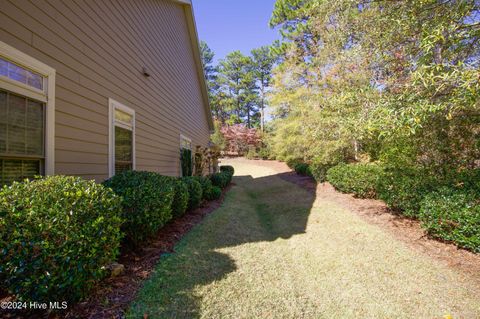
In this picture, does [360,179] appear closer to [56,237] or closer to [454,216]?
[454,216]

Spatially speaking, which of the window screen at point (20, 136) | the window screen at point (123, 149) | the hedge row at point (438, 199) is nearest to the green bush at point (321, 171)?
the hedge row at point (438, 199)

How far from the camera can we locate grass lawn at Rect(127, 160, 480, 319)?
2.58 meters

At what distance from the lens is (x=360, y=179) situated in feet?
24.3

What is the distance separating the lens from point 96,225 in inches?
86.2

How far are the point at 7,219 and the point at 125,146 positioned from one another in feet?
10.0

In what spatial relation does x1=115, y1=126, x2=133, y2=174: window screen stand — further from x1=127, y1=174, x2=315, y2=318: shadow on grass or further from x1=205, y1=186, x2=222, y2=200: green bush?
x1=205, y1=186, x2=222, y2=200: green bush

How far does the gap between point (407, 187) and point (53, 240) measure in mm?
6412

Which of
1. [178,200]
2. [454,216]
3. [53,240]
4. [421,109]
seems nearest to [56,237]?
[53,240]

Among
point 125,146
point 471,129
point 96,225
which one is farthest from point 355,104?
point 96,225

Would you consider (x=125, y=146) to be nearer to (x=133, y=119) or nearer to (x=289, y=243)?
(x=133, y=119)

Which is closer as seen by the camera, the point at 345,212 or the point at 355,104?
the point at 355,104

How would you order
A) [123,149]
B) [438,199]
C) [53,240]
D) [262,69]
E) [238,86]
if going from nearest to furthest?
[53,240] < [438,199] < [123,149] < [262,69] < [238,86]

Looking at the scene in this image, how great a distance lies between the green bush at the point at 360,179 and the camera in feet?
23.0

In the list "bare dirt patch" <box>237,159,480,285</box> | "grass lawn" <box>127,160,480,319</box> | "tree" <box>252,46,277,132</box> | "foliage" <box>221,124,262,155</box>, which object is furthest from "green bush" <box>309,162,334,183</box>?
"tree" <box>252,46,277,132</box>
